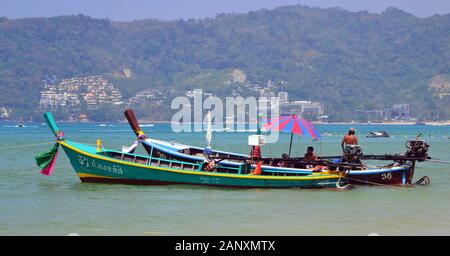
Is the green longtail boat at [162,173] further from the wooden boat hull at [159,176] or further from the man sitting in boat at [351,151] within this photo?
the man sitting in boat at [351,151]

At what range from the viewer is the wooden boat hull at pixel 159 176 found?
3206cm

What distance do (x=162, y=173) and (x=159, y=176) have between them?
0.67 ft

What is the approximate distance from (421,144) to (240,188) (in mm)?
7306

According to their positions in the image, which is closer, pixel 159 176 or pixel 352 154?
pixel 159 176

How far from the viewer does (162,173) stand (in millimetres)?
32969

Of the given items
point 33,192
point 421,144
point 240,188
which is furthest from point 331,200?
point 33,192

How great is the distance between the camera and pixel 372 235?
2294 cm

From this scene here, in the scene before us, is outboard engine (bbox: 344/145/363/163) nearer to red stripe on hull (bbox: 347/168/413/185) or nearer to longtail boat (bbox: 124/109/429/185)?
longtail boat (bbox: 124/109/429/185)

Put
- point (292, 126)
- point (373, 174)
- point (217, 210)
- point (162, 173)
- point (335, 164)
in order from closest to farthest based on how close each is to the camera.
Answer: point (217, 210) → point (335, 164) → point (162, 173) → point (373, 174) → point (292, 126)

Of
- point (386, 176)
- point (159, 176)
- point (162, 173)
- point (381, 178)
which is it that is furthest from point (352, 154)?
point (159, 176)

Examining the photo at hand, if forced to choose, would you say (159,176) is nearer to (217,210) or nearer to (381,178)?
(217,210)
